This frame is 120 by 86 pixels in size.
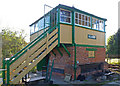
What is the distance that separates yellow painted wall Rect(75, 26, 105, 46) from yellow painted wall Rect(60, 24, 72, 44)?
0.87 metres

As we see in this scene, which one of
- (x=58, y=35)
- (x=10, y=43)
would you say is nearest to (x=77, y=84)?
(x=58, y=35)

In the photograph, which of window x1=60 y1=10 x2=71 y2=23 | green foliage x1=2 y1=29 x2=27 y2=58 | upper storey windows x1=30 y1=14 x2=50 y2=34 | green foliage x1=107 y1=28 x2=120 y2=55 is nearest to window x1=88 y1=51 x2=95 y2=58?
window x1=60 y1=10 x2=71 y2=23

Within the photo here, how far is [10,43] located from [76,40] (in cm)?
2223

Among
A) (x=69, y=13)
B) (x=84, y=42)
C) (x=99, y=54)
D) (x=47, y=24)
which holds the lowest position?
(x=99, y=54)

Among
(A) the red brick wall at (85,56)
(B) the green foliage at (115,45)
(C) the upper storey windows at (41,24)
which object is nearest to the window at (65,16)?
(C) the upper storey windows at (41,24)

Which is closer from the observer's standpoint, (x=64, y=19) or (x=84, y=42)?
(x=64, y=19)

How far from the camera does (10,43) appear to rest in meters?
27.8

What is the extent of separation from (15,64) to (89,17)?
9.82 metres

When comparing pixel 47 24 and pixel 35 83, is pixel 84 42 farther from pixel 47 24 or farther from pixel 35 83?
pixel 35 83

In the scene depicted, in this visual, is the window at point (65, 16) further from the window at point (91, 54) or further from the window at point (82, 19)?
the window at point (91, 54)

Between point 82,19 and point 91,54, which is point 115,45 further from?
point 82,19

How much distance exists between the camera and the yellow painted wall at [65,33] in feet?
33.1

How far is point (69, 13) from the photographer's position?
11008 millimetres

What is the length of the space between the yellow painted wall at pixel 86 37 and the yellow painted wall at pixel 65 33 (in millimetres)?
867
